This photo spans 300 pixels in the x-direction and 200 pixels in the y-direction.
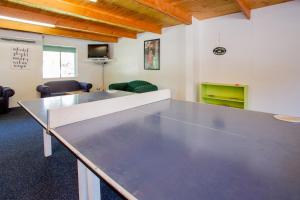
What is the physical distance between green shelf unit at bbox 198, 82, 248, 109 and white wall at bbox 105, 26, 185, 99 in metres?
0.57

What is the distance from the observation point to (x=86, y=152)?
96 centimetres

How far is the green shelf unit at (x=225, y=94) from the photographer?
159 inches

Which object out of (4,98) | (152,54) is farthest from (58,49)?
(152,54)

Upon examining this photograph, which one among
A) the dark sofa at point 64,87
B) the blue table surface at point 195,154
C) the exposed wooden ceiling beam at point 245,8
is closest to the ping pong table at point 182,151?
the blue table surface at point 195,154

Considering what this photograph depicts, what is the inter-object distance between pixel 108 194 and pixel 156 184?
1.31 meters

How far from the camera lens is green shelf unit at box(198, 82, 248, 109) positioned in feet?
13.3

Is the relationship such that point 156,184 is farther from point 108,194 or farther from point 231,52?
point 231,52

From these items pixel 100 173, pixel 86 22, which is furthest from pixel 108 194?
pixel 86 22

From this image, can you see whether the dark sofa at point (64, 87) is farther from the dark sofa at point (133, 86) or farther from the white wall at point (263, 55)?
the white wall at point (263, 55)

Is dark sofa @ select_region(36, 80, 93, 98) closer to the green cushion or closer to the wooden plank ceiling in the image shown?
the wooden plank ceiling

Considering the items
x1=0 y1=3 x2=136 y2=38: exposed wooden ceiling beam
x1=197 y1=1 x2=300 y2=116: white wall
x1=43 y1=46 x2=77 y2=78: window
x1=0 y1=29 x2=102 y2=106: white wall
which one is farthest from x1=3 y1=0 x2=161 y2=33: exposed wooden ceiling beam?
x1=43 y1=46 x2=77 y2=78: window

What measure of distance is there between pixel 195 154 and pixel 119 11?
12.3 feet

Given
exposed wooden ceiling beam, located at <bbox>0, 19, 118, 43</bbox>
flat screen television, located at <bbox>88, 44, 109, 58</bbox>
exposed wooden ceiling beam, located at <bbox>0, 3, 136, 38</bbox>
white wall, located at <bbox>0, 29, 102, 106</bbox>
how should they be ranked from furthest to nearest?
flat screen television, located at <bbox>88, 44, 109, 58</bbox> < white wall, located at <bbox>0, 29, 102, 106</bbox> < exposed wooden ceiling beam, located at <bbox>0, 19, 118, 43</bbox> < exposed wooden ceiling beam, located at <bbox>0, 3, 136, 38</bbox>

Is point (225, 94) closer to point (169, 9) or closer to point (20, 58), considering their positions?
point (169, 9)
